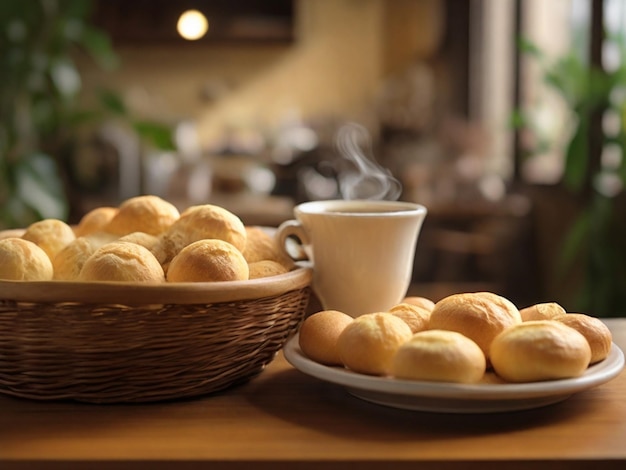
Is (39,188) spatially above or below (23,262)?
below

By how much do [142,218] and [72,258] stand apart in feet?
0.30

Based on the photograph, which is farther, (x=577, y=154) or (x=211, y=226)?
(x=577, y=154)

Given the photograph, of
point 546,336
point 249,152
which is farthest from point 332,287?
point 249,152

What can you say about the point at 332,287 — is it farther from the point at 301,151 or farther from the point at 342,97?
the point at 342,97

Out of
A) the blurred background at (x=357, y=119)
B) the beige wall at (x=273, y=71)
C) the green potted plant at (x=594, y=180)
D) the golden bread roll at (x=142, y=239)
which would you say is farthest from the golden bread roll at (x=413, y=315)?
the beige wall at (x=273, y=71)

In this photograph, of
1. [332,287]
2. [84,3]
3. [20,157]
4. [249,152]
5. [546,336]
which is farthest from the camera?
[249,152]

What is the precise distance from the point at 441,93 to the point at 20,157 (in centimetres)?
273

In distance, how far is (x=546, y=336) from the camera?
2.13 feet

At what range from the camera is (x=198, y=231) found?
0.79 meters

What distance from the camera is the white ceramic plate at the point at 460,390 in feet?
2.07

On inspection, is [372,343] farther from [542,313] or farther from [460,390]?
[542,313]

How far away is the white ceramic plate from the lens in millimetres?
630

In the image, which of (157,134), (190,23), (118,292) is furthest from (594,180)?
(118,292)

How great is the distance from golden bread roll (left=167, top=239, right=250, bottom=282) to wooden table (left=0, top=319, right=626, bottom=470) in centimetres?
11
